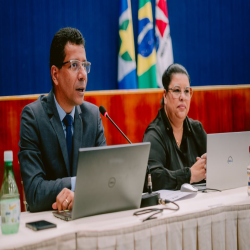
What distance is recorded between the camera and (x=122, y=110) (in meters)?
3.45

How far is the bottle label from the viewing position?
1.39 meters

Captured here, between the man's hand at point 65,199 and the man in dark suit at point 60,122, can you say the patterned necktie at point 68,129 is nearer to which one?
the man in dark suit at point 60,122

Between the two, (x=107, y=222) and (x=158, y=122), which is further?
(x=158, y=122)

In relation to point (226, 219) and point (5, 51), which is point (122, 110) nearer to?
point (5, 51)

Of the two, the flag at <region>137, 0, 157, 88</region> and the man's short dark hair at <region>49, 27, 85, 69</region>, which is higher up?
the flag at <region>137, 0, 157, 88</region>

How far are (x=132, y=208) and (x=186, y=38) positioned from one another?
3.41m

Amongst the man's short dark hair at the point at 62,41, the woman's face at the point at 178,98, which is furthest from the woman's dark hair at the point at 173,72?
the man's short dark hair at the point at 62,41

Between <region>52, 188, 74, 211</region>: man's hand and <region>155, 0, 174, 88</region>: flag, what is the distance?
2622mm

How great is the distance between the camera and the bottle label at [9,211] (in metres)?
1.39

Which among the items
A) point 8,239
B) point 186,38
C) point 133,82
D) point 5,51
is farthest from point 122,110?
point 8,239

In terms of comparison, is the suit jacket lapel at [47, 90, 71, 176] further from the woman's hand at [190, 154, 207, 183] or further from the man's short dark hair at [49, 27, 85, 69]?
the woman's hand at [190, 154, 207, 183]

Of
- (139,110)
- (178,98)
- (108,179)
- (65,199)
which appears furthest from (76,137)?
(139,110)

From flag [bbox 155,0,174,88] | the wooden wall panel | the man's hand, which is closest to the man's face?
the man's hand

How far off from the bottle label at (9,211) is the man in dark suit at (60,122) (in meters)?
0.46
